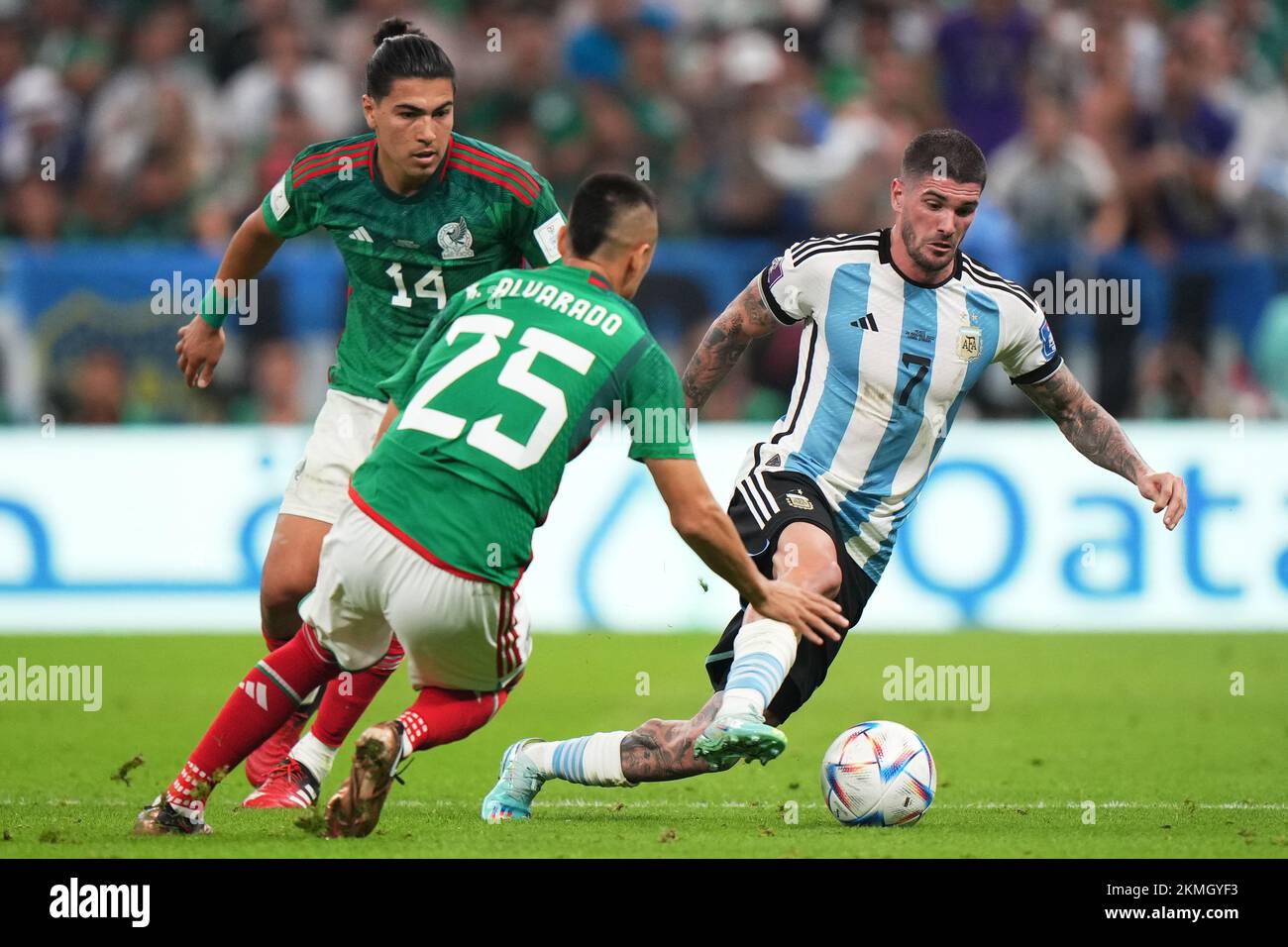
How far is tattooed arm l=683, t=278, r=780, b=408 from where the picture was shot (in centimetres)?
680

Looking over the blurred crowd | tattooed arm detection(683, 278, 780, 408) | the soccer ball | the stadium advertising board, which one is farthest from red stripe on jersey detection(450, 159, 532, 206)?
the blurred crowd

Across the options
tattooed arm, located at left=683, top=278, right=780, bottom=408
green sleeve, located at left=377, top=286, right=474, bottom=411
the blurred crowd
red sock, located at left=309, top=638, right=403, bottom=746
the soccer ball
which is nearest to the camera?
green sleeve, located at left=377, top=286, right=474, bottom=411

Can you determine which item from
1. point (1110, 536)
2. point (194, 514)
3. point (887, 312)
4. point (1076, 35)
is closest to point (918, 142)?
point (887, 312)

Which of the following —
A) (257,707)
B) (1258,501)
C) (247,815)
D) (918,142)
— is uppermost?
(918,142)

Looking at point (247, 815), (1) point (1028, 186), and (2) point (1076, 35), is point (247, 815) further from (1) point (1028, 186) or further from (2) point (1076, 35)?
(2) point (1076, 35)

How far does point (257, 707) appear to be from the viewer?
5.90 m

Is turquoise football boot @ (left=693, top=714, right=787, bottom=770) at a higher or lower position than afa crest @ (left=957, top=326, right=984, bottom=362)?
lower

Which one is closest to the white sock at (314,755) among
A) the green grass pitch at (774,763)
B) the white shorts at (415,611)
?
the green grass pitch at (774,763)

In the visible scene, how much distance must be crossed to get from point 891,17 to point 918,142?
9288mm

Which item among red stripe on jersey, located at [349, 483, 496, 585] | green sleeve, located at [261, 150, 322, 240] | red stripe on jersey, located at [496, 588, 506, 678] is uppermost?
green sleeve, located at [261, 150, 322, 240]

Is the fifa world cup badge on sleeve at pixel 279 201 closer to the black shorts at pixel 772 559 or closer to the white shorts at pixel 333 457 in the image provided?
the white shorts at pixel 333 457

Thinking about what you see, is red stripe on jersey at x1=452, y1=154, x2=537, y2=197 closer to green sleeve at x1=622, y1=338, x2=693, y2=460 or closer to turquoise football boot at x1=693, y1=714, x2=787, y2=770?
green sleeve at x1=622, y1=338, x2=693, y2=460

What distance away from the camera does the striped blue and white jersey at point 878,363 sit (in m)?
6.60

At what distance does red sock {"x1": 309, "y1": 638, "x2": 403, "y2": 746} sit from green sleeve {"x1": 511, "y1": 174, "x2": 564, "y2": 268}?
57.1 inches
